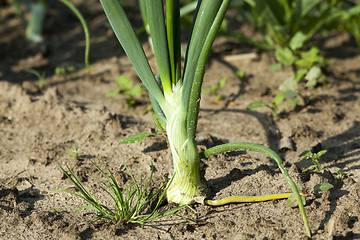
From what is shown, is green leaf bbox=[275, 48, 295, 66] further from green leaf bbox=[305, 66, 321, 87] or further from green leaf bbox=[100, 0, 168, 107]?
green leaf bbox=[100, 0, 168, 107]

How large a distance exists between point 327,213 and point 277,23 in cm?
157

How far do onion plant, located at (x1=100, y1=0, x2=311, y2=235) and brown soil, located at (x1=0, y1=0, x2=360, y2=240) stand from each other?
0.34 ft

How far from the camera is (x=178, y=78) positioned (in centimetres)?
161

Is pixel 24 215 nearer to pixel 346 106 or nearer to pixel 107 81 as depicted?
pixel 107 81

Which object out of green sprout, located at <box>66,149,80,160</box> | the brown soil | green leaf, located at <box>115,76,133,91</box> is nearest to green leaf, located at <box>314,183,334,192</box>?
the brown soil

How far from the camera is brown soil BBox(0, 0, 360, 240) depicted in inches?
62.6

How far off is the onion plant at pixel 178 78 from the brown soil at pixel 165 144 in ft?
0.34

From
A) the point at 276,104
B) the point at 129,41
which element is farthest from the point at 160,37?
the point at 276,104

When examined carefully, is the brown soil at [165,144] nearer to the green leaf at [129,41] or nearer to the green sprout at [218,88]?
the green sprout at [218,88]

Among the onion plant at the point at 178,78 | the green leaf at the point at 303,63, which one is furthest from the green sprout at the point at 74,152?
the green leaf at the point at 303,63

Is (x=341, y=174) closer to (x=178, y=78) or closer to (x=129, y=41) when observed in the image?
(x=178, y=78)

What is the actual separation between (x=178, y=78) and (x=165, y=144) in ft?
1.79

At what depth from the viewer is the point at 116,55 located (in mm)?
3361

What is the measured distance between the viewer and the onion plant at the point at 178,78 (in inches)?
58.0
